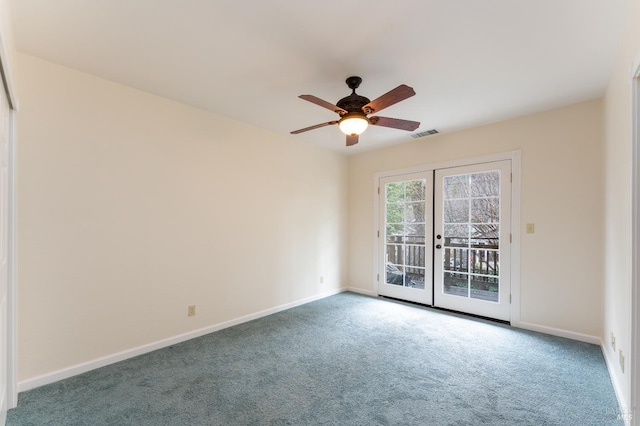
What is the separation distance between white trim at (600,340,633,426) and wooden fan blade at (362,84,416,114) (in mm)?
2324

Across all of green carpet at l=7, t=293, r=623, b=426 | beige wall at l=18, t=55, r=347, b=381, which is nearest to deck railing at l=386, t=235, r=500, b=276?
A: green carpet at l=7, t=293, r=623, b=426

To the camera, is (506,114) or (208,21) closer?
(208,21)

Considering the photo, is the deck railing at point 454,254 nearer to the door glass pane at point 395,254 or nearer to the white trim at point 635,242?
the door glass pane at point 395,254

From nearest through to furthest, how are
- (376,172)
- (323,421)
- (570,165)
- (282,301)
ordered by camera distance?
(323,421) → (570,165) → (282,301) → (376,172)

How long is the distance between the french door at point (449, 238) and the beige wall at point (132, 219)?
5.64 ft

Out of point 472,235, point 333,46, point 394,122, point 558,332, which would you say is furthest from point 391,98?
point 558,332

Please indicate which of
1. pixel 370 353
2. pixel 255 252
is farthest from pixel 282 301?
pixel 370 353

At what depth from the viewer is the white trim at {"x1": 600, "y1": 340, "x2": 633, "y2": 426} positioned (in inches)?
71.9

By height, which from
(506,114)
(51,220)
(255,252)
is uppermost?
(506,114)

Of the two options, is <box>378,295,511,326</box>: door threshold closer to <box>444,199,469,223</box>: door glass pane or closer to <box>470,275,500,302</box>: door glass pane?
<box>470,275,500,302</box>: door glass pane

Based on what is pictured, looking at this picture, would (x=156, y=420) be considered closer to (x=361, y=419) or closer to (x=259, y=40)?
(x=361, y=419)

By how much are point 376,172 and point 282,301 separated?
8.40 feet

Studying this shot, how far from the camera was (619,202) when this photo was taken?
2111 millimetres

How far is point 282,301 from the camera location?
414 cm
